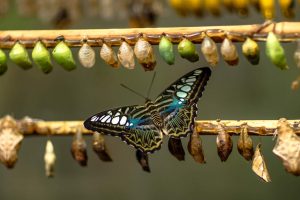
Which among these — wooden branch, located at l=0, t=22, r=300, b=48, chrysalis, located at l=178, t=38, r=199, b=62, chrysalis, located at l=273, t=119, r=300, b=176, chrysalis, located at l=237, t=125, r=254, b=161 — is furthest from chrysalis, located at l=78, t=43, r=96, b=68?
chrysalis, located at l=273, t=119, r=300, b=176

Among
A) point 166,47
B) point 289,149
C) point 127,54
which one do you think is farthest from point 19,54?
point 289,149

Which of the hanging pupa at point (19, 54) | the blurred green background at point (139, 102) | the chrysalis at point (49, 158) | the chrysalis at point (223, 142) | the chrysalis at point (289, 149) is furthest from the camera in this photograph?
the blurred green background at point (139, 102)

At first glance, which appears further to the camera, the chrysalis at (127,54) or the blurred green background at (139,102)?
the blurred green background at (139,102)

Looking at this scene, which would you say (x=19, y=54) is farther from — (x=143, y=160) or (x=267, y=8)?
(x=267, y=8)

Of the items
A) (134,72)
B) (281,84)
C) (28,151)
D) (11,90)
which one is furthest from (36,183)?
(281,84)

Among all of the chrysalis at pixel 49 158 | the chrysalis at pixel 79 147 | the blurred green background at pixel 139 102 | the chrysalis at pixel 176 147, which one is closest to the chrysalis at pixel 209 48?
the chrysalis at pixel 176 147

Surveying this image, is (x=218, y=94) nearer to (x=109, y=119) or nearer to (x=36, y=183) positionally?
(x=36, y=183)

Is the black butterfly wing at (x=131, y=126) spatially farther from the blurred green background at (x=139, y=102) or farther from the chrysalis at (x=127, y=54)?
the blurred green background at (x=139, y=102)
